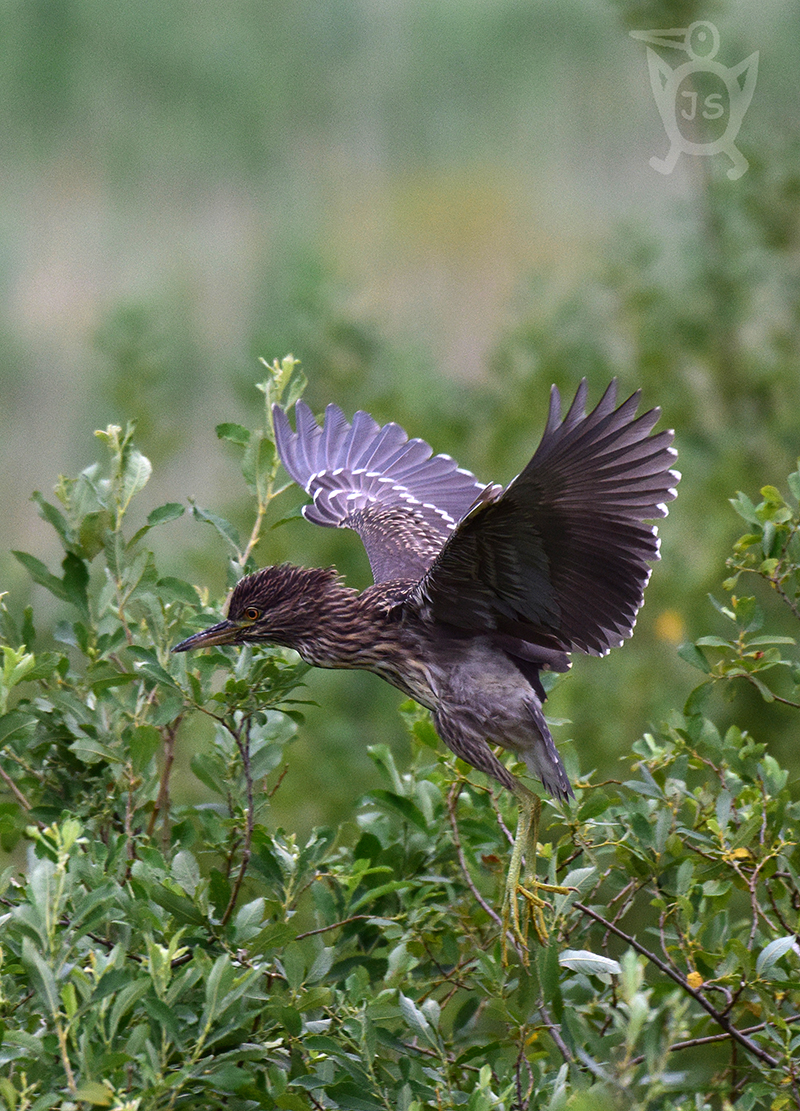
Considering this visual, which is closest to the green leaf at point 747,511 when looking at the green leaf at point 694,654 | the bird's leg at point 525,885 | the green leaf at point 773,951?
the green leaf at point 694,654

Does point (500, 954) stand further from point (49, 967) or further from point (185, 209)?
point (185, 209)

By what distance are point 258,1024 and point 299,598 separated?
4.19 ft

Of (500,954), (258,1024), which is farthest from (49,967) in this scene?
(500,954)

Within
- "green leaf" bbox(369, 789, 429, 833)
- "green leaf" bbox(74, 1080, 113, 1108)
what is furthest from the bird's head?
"green leaf" bbox(74, 1080, 113, 1108)

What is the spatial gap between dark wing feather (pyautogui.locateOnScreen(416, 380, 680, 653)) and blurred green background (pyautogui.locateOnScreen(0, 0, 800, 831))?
4002 mm

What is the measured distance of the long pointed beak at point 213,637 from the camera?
9.52 ft

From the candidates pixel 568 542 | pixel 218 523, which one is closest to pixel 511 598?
pixel 568 542

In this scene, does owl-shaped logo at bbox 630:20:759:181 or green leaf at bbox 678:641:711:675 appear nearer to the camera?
green leaf at bbox 678:641:711:675

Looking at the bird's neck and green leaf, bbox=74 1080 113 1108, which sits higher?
the bird's neck

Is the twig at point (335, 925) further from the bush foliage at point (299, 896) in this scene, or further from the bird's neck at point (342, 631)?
the bird's neck at point (342, 631)

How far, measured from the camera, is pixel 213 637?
3.01 metres

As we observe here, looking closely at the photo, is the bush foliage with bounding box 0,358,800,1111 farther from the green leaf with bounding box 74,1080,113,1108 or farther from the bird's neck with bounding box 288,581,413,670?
the bird's neck with bounding box 288,581,413,670

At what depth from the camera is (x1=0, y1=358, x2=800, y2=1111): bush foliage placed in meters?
2.10

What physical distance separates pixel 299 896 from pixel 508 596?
909 millimetres
